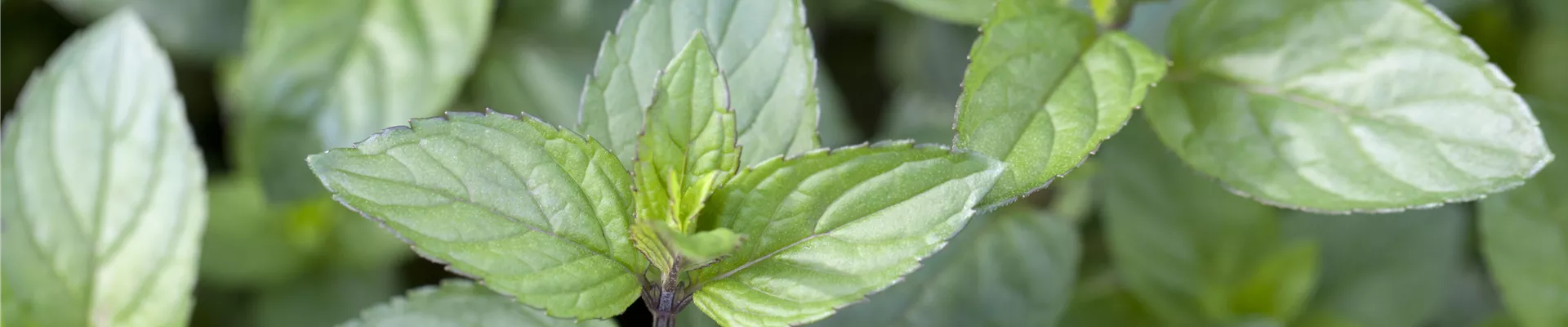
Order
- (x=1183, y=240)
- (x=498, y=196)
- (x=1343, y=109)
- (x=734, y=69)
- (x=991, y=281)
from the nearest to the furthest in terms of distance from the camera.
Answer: (x=498, y=196)
(x=734, y=69)
(x=1343, y=109)
(x=991, y=281)
(x=1183, y=240)

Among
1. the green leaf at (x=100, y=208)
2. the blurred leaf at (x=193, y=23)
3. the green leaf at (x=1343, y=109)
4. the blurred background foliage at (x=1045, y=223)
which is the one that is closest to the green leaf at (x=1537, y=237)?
the blurred background foliage at (x=1045, y=223)

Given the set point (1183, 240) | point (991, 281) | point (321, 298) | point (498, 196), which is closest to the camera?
point (498, 196)

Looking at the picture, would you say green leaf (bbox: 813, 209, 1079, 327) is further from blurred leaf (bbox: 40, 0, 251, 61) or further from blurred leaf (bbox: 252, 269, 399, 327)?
blurred leaf (bbox: 40, 0, 251, 61)

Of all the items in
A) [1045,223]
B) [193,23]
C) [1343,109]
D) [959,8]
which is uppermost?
[193,23]

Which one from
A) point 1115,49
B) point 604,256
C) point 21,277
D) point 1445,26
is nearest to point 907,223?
point 604,256

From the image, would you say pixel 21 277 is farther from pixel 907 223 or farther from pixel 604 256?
pixel 907 223

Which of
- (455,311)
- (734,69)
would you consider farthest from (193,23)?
(734,69)

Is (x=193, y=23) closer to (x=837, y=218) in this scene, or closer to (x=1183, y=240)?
(x=837, y=218)
